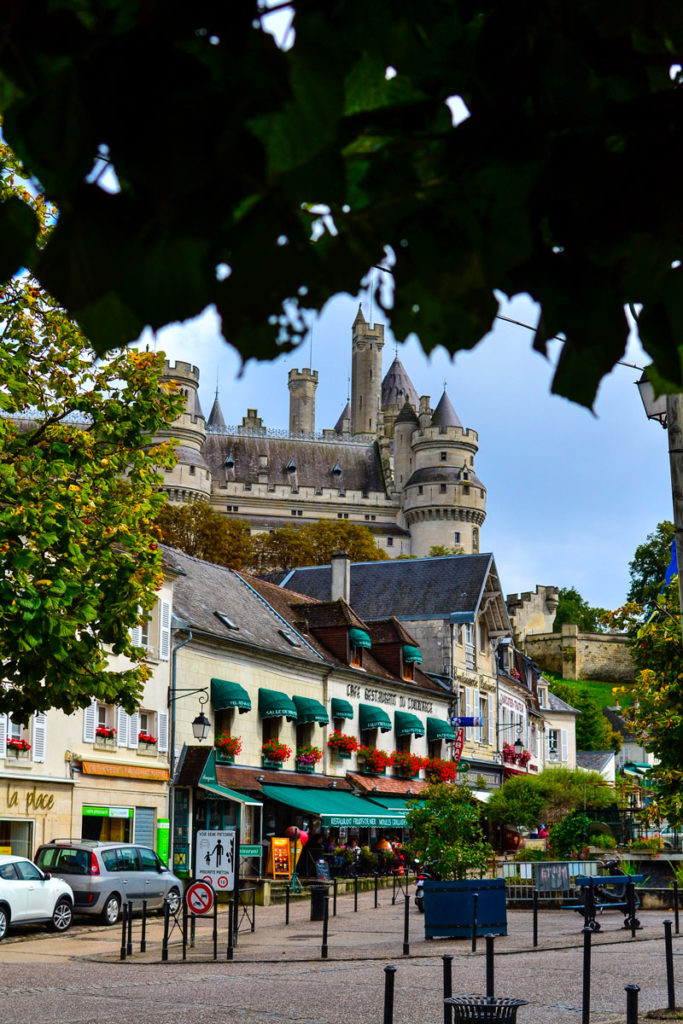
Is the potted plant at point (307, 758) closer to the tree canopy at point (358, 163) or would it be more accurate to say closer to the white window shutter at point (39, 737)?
the white window shutter at point (39, 737)

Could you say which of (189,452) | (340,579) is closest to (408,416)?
(189,452)

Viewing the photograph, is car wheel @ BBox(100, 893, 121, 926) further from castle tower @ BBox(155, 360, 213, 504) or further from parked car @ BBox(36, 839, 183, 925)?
castle tower @ BBox(155, 360, 213, 504)

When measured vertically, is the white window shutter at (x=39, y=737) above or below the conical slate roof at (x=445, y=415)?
below

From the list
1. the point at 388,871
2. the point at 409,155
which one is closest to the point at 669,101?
the point at 409,155

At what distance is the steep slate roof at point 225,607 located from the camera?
33750 mm

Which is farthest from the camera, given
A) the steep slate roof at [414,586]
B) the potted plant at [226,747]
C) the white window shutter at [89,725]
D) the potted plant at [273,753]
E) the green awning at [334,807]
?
the steep slate roof at [414,586]

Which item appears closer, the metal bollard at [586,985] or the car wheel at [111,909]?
the metal bollard at [586,985]

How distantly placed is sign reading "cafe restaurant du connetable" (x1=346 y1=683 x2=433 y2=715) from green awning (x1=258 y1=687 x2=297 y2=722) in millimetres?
5169

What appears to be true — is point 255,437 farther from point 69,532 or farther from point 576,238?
point 576,238

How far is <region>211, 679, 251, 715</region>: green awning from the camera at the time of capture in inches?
1265

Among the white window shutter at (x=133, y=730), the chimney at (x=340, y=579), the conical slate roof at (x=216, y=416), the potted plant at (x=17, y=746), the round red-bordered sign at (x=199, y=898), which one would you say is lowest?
the round red-bordered sign at (x=199, y=898)

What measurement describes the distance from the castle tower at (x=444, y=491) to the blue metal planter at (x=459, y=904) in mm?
97385

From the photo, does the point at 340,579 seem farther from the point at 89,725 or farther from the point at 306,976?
the point at 306,976

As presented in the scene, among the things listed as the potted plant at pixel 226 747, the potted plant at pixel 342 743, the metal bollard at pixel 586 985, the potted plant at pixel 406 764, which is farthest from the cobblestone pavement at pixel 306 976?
the potted plant at pixel 406 764
